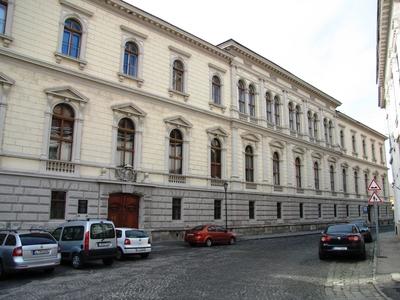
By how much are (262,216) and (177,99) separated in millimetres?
12897

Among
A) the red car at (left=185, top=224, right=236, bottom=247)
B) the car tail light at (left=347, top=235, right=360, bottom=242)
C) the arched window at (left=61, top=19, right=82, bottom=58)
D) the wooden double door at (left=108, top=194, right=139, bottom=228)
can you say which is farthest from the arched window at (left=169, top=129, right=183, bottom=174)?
the car tail light at (left=347, top=235, right=360, bottom=242)

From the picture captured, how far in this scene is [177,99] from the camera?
2617 cm

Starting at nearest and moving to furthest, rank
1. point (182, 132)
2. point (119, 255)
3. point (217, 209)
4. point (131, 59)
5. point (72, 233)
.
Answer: point (72, 233) < point (119, 255) < point (131, 59) < point (182, 132) < point (217, 209)

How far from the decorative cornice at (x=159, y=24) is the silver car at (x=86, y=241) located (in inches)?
587

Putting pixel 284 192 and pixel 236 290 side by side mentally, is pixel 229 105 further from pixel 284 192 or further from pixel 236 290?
pixel 236 290

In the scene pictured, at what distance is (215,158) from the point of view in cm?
2858

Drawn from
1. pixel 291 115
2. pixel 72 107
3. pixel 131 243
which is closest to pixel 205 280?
pixel 131 243

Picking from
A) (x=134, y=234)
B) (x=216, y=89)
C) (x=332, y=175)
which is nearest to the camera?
(x=134, y=234)

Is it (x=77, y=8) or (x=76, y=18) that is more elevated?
(x=77, y=8)

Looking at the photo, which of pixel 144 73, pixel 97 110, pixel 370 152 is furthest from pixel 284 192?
pixel 370 152

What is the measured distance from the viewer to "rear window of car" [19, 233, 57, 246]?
11242 millimetres

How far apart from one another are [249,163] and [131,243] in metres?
18.0

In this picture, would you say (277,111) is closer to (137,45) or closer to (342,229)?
(137,45)

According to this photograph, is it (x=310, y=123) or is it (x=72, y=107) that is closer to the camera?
(x=72, y=107)
